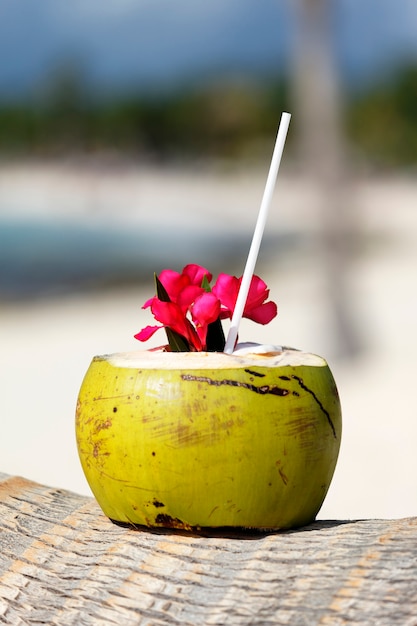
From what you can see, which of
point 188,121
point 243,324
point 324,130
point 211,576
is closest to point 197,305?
point 211,576

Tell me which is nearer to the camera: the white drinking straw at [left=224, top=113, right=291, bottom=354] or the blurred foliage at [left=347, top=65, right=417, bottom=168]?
the white drinking straw at [left=224, top=113, right=291, bottom=354]

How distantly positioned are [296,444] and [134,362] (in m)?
0.21

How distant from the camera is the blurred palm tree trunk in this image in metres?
5.46

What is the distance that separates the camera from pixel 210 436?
3.36 ft

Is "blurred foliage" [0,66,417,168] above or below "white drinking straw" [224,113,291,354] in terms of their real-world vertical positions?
above

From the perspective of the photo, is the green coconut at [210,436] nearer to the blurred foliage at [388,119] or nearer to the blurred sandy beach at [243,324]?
the blurred sandy beach at [243,324]

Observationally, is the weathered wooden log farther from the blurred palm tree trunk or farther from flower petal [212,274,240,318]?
the blurred palm tree trunk

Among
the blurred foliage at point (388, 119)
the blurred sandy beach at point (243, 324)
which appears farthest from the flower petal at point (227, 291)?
the blurred foliage at point (388, 119)

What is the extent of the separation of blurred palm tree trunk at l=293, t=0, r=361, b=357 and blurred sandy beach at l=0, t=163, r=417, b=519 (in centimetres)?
13

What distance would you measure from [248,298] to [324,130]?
4.52 meters

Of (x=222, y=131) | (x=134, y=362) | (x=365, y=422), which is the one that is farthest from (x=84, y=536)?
(x=222, y=131)

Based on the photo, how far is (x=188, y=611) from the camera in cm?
96

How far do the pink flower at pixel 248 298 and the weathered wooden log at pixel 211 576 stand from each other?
268 mm

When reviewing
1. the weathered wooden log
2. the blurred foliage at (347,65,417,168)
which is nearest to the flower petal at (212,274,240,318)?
the weathered wooden log
